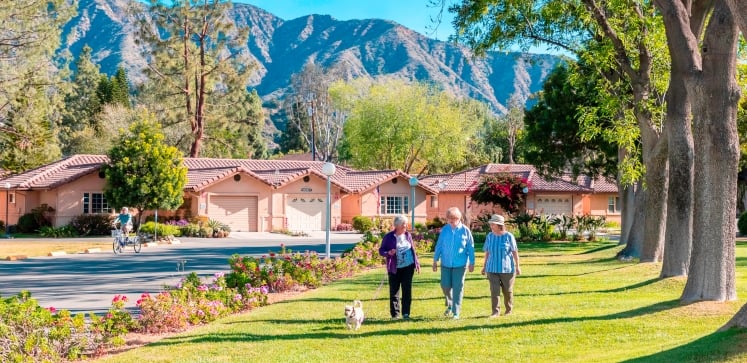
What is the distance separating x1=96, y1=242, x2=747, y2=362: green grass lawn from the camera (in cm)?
877

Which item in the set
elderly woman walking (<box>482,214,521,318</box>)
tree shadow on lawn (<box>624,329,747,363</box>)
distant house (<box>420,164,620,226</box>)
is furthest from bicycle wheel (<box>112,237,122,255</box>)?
distant house (<box>420,164,620,226</box>)

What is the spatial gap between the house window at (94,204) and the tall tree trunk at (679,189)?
3484 cm

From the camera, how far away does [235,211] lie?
148ft

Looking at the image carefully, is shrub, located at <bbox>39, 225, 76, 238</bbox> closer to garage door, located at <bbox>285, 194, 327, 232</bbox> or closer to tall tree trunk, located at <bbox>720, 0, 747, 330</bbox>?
garage door, located at <bbox>285, 194, 327, 232</bbox>

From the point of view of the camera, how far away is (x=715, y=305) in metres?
11.0

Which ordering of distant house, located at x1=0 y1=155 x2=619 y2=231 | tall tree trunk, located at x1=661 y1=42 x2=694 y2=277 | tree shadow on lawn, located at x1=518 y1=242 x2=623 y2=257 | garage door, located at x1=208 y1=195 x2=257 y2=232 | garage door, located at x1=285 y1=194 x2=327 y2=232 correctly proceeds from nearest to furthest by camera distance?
tall tree trunk, located at x1=661 y1=42 x2=694 y2=277, tree shadow on lawn, located at x1=518 y1=242 x2=623 y2=257, distant house, located at x1=0 y1=155 x2=619 y2=231, garage door, located at x1=208 y1=195 x2=257 y2=232, garage door, located at x1=285 y1=194 x2=327 y2=232

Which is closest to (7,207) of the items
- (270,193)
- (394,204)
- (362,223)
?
Answer: (270,193)

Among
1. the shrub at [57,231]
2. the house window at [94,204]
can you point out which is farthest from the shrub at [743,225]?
the shrub at [57,231]

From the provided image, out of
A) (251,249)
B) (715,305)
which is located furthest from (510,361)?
(251,249)

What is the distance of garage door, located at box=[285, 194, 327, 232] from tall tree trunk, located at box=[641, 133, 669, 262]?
30721 mm

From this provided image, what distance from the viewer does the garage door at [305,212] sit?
4747 centimetres

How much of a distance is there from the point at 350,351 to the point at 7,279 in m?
12.9

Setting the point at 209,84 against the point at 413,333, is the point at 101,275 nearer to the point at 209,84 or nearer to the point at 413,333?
the point at 413,333

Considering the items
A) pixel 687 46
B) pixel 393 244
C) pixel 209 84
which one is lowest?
pixel 393 244
